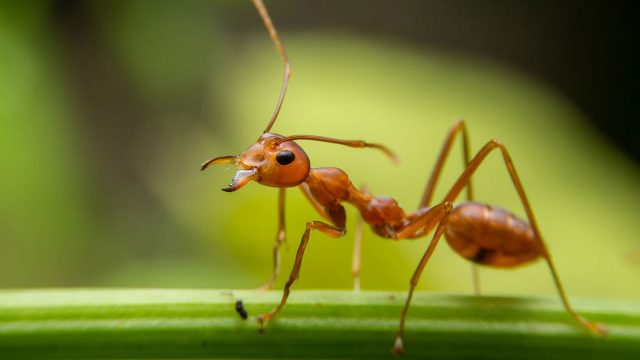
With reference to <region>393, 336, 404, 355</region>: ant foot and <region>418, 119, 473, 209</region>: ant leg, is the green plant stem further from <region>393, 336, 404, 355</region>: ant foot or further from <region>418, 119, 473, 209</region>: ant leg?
<region>418, 119, 473, 209</region>: ant leg

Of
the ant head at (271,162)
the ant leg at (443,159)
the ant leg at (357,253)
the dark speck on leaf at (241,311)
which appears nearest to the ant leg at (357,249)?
the ant leg at (357,253)

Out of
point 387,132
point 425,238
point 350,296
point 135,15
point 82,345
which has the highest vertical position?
point 135,15

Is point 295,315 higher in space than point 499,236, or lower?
lower

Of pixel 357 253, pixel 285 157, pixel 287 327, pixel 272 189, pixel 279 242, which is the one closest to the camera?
pixel 287 327

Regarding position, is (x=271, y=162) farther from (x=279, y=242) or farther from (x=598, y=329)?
(x=598, y=329)

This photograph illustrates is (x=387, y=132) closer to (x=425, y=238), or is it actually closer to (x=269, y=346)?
(x=425, y=238)

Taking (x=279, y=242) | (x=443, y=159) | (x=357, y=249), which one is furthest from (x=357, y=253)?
(x=443, y=159)


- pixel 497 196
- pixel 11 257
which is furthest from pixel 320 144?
pixel 11 257

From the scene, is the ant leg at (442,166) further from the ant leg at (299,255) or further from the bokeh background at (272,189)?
the ant leg at (299,255)
